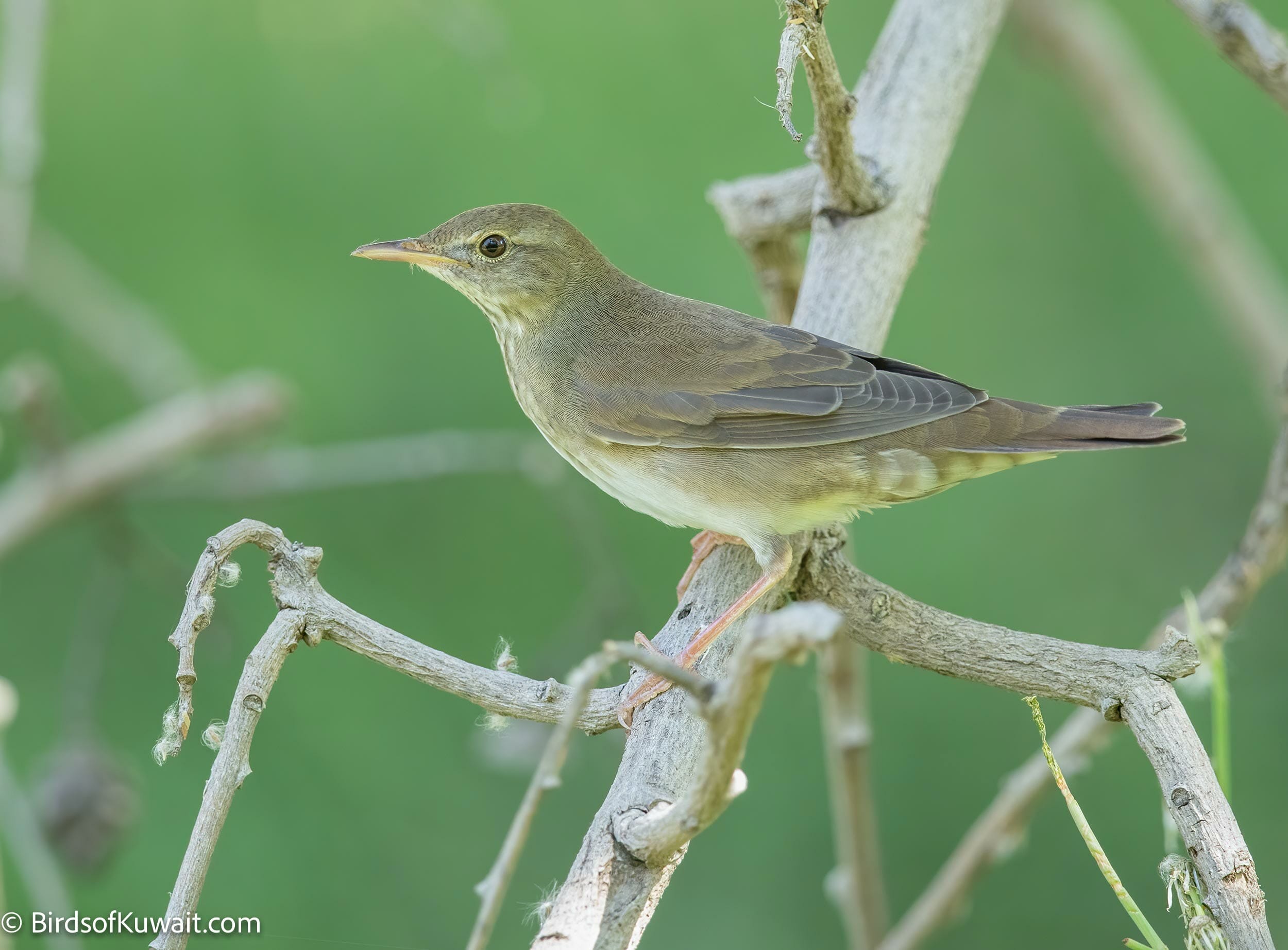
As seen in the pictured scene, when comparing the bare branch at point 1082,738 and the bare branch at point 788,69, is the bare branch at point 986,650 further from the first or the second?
the bare branch at point 788,69

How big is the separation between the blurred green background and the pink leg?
2302mm

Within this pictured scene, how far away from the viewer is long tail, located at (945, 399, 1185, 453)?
2.61m

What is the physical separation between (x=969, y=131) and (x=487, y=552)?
3195 millimetres

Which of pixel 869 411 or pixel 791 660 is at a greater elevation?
pixel 869 411

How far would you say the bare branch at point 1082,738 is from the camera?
2.81 m

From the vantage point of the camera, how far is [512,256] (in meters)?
3.26

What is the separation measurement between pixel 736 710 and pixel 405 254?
2083 millimetres

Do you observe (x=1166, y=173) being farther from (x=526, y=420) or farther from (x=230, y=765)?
(x=230, y=765)

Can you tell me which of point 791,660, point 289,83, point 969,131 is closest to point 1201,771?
point 791,660

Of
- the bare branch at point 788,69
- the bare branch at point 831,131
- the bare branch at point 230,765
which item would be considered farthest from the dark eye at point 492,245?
the bare branch at point 230,765

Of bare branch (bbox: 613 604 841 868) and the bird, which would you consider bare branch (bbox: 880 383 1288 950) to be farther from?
bare branch (bbox: 613 604 841 868)

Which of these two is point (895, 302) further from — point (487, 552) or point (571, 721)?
point (487, 552)

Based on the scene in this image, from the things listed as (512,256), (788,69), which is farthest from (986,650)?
(512,256)

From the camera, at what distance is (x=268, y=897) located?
468cm
